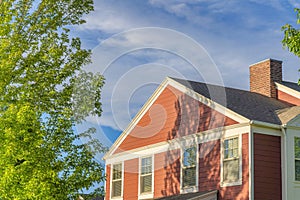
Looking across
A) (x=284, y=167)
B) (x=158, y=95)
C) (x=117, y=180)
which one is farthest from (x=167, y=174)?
(x=284, y=167)

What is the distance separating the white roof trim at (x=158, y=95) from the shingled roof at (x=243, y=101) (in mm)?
188

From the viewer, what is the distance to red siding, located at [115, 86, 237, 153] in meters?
A: 22.7

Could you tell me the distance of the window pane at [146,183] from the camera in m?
25.3

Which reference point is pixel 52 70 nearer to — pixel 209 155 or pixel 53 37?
pixel 53 37

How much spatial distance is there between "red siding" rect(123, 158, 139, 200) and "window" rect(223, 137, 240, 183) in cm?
614

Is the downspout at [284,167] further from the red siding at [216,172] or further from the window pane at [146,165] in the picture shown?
the window pane at [146,165]

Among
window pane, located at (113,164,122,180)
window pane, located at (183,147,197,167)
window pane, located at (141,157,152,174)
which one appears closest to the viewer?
window pane, located at (183,147,197,167)

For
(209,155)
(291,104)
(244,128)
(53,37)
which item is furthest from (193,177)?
(53,37)

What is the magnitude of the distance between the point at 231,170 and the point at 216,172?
853 millimetres

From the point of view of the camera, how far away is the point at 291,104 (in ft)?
81.7

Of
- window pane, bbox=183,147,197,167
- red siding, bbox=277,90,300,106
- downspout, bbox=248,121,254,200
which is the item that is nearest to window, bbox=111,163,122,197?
window pane, bbox=183,147,197,167

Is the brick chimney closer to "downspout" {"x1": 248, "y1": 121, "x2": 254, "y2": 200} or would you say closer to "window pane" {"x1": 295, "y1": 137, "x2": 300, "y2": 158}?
"window pane" {"x1": 295, "y1": 137, "x2": 300, "y2": 158}

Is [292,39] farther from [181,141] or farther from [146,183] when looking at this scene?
[146,183]

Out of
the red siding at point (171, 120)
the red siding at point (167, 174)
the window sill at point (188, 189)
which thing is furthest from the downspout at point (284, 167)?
the red siding at point (167, 174)
